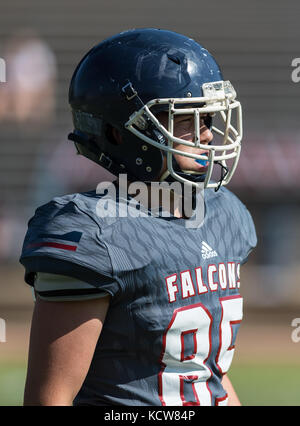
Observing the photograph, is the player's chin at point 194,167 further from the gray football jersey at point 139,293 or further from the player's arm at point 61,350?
the player's arm at point 61,350

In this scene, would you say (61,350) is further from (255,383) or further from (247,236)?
(255,383)

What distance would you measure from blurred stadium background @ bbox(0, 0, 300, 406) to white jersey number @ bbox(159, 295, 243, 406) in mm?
4874

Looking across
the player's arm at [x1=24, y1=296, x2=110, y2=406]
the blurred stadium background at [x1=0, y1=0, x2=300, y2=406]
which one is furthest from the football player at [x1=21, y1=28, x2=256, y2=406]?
the blurred stadium background at [x1=0, y1=0, x2=300, y2=406]

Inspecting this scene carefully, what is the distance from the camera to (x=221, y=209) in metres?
2.30

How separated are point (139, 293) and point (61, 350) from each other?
234mm

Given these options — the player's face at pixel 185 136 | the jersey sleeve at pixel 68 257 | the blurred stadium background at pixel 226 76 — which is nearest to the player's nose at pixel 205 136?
the player's face at pixel 185 136

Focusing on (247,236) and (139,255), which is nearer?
(139,255)

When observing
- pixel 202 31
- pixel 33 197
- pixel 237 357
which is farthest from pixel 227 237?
pixel 202 31

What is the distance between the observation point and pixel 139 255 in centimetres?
191

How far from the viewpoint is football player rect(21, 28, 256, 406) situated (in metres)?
1.82

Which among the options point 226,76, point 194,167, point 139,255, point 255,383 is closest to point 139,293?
point 139,255

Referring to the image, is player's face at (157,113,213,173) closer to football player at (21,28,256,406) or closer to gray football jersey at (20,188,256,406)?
football player at (21,28,256,406)

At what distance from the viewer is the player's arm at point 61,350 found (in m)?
1.80
